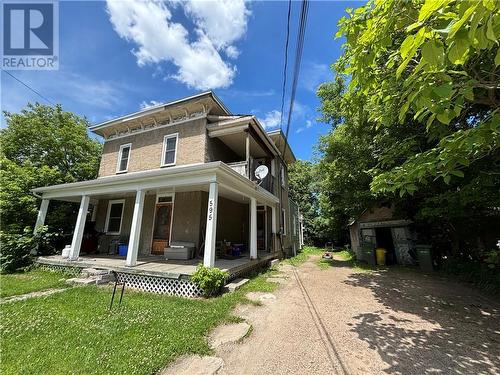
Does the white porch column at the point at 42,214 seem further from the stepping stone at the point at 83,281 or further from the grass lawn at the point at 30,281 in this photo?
the stepping stone at the point at 83,281

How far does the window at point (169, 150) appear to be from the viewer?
35.1 ft

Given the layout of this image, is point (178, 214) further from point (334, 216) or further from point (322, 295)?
point (334, 216)

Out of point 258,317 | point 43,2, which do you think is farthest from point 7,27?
point 258,317

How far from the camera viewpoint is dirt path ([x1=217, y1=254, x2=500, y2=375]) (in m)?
3.12

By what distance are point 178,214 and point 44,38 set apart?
759cm

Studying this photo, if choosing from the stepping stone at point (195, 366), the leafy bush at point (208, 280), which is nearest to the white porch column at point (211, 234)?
the leafy bush at point (208, 280)

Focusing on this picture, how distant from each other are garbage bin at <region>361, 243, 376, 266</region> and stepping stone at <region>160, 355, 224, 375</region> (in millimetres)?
11629

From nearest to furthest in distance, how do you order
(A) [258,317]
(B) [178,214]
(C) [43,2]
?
(A) [258,317] < (C) [43,2] < (B) [178,214]

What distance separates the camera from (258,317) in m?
4.78

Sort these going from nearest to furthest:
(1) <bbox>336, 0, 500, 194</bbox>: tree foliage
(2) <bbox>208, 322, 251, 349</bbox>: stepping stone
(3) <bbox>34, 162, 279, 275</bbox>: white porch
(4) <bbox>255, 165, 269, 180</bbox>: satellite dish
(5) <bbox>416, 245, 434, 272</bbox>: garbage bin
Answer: (1) <bbox>336, 0, 500, 194</bbox>: tree foliage
(2) <bbox>208, 322, 251, 349</bbox>: stepping stone
(3) <bbox>34, 162, 279, 275</bbox>: white porch
(4) <bbox>255, 165, 269, 180</bbox>: satellite dish
(5) <bbox>416, 245, 434, 272</bbox>: garbage bin

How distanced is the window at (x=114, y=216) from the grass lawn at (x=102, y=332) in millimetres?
6234

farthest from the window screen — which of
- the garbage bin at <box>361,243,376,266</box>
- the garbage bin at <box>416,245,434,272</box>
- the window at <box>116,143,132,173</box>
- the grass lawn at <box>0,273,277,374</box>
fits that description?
the garbage bin at <box>416,245,434,272</box>

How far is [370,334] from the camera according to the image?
402 cm

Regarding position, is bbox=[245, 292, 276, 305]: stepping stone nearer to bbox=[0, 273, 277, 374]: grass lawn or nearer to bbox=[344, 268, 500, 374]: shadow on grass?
bbox=[0, 273, 277, 374]: grass lawn
